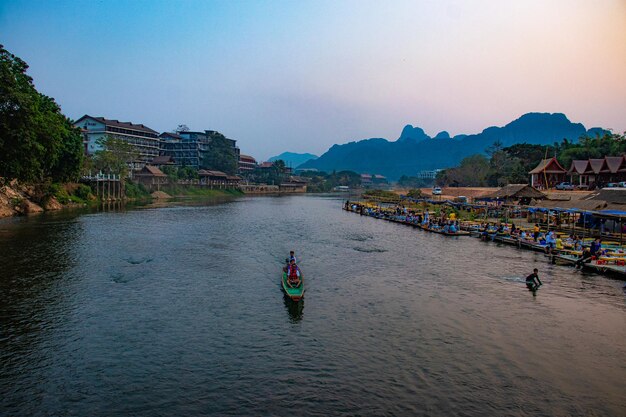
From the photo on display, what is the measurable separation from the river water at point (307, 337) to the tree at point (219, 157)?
107 meters

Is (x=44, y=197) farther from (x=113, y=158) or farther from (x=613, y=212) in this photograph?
(x=613, y=212)

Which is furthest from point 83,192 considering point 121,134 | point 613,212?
point 613,212

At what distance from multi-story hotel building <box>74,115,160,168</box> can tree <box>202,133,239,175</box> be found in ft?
53.0

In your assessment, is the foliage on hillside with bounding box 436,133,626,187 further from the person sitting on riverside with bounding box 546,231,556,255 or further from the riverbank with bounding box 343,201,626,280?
the person sitting on riverside with bounding box 546,231,556,255

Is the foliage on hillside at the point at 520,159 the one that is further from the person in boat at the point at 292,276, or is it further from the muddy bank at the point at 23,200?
the muddy bank at the point at 23,200

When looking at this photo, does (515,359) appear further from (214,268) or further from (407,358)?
(214,268)

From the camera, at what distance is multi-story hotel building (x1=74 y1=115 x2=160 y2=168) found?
107 metres

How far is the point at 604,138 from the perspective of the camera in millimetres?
72188

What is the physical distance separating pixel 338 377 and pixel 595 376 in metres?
→ 8.40

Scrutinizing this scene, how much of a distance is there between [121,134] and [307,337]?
361 feet

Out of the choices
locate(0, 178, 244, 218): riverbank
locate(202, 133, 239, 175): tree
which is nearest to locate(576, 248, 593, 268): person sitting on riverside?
locate(0, 178, 244, 218): riverbank

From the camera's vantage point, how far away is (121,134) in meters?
112

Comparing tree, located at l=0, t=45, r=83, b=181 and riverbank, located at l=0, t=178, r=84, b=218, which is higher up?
tree, located at l=0, t=45, r=83, b=181

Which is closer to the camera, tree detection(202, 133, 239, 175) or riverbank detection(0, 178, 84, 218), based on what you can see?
riverbank detection(0, 178, 84, 218)
